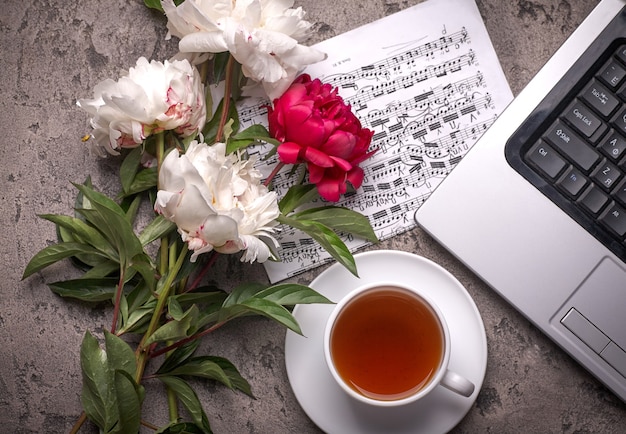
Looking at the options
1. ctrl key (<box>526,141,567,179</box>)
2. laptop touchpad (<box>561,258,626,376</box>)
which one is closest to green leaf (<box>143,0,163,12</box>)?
ctrl key (<box>526,141,567,179</box>)

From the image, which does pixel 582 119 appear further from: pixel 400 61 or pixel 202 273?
pixel 202 273

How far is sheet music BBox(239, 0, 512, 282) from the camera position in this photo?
2.62 ft

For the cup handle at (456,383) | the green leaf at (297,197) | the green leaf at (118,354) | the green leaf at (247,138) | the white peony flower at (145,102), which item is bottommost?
the green leaf at (118,354)

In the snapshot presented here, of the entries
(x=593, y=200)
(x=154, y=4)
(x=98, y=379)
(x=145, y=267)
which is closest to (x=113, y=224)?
(x=145, y=267)

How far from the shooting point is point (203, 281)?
31.6 inches

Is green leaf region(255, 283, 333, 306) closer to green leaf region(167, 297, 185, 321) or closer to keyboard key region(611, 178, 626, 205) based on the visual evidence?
green leaf region(167, 297, 185, 321)

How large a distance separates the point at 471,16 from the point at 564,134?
21 cm

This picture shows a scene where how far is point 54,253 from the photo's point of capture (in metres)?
0.74

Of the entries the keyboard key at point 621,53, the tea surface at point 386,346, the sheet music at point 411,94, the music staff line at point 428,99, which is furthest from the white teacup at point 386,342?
the keyboard key at point 621,53

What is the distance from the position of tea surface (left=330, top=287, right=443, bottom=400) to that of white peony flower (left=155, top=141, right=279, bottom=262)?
0.14 metres

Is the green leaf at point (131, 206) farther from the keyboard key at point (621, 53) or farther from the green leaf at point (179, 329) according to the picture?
the keyboard key at point (621, 53)

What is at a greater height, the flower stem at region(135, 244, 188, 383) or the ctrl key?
the ctrl key

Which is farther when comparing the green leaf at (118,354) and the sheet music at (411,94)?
the sheet music at (411,94)

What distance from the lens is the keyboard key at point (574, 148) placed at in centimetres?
67
